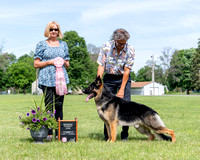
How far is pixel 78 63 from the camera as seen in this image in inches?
2147

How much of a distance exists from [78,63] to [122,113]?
49.2 meters

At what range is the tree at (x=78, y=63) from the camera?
178 feet

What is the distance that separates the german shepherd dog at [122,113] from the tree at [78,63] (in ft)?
157

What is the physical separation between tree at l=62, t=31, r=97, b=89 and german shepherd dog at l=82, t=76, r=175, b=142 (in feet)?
157

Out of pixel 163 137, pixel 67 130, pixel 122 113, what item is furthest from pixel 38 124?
pixel 163 137

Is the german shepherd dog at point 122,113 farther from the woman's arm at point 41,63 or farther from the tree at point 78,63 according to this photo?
the tree at point 78,63

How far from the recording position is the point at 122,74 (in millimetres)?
6215

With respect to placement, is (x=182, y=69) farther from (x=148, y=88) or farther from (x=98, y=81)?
(x=98, y=81)

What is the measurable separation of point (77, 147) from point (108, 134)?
3.66 ft

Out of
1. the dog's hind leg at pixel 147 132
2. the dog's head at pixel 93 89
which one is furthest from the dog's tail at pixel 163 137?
the dog's head at pixel 93 89

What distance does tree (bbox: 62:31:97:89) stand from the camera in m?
54.2

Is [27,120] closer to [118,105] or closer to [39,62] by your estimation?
[39,62]

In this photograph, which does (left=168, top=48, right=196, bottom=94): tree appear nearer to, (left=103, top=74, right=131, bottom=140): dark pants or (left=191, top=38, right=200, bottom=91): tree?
(left=191, top=38, right=200, bottom=91): tree

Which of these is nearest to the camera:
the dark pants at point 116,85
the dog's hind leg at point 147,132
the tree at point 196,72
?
the dog's hind leg at point 147,132
